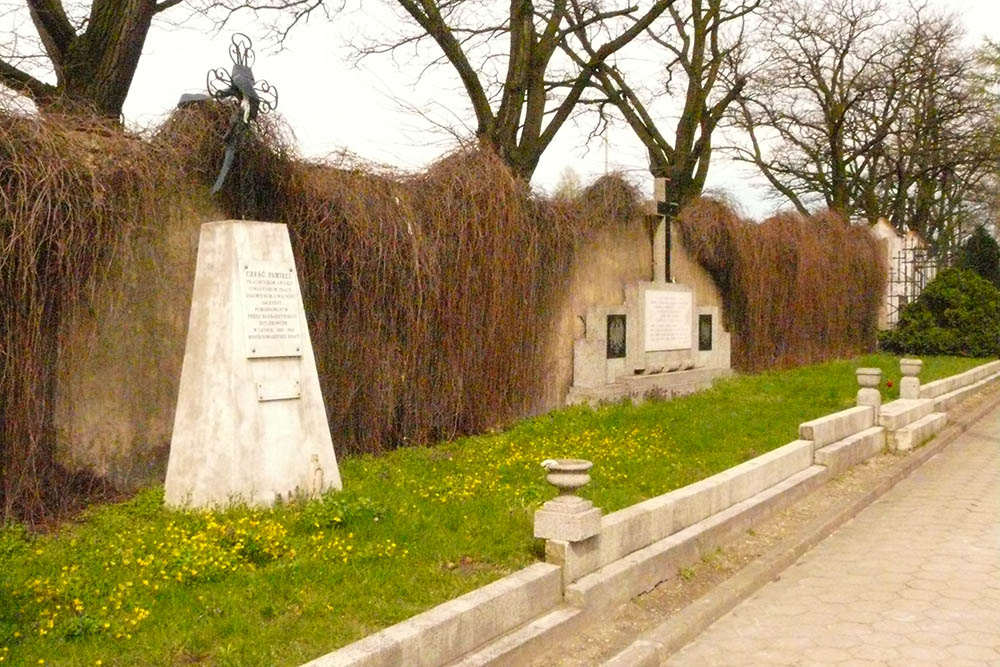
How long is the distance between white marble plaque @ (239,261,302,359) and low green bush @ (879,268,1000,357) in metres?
20.7

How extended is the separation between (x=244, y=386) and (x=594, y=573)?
2650 millimetres

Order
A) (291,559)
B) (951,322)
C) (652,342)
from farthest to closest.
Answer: (951,322), (652,342), (291,559)

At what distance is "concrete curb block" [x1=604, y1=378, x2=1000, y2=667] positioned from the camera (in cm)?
Answer: 492

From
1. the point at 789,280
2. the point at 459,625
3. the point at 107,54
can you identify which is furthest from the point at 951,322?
the point at 459,625

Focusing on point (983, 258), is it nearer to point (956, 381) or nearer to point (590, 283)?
point (956, 381)

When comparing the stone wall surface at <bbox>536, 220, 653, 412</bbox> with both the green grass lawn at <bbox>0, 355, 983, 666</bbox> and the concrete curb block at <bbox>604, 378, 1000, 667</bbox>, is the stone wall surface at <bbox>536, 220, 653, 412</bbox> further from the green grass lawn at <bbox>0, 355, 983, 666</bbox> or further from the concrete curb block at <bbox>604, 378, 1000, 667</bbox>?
the concrete curb block at <bbox>604, 378, 1000, 667</bbox>

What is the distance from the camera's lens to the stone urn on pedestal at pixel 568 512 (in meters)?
5.14

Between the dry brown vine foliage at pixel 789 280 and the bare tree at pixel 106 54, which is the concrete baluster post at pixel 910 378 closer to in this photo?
the dry brown vine foliage at pixel 789 280

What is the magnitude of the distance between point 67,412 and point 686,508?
14.0 feet

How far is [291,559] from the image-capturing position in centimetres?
533

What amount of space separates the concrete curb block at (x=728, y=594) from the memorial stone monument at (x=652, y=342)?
12.7 feet

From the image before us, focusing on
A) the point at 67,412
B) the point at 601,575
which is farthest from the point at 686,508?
the point at 67,412

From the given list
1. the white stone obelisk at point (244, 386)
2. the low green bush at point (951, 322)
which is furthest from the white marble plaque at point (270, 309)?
the low green bush at point (951, 322)

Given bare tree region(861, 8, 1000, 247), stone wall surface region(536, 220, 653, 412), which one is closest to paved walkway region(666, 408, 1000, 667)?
stone wall surface region(536, 220, 653, 412)
